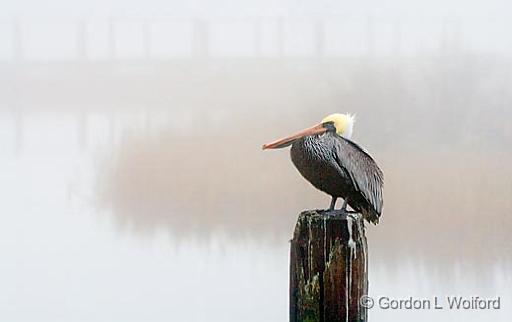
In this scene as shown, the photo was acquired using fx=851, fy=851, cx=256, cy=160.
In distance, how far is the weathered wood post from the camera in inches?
72.9

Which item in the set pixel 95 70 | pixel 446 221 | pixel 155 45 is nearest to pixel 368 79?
pixel 446 221

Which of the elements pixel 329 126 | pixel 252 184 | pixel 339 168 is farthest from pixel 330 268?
pixel 252 184

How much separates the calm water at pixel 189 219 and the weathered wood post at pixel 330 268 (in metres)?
0.77

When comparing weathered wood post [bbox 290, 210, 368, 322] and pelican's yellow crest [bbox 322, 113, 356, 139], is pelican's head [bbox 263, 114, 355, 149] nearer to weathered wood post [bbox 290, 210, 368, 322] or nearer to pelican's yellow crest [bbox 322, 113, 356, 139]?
pelican's yellow crest [bbox 322, 113, 356, 139]

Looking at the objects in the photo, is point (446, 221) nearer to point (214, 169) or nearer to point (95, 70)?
point (214, 169)

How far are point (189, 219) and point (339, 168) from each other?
0.79 meters

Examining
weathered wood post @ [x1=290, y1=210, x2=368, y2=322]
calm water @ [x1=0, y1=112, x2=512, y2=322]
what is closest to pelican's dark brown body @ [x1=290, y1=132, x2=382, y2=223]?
weathered wood post @ [x1=290, y1=210, x2=368, y2=322]

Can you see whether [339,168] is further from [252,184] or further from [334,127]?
[252,184]

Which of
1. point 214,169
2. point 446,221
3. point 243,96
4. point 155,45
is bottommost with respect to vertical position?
point 446,221

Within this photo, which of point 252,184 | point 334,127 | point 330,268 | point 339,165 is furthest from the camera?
point 252,184

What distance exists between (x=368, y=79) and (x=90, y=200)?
0.94 m

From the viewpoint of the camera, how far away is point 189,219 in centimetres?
266

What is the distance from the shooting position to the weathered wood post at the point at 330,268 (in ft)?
6.07

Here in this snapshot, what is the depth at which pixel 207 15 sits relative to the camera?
2.66m
